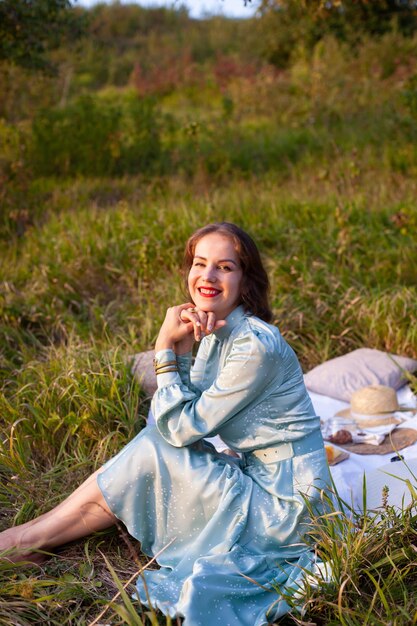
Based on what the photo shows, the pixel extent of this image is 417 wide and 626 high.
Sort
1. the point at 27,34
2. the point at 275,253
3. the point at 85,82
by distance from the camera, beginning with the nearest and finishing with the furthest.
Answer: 1. the point at 275,253
2. the point at 27,34
3. the point at 85,82

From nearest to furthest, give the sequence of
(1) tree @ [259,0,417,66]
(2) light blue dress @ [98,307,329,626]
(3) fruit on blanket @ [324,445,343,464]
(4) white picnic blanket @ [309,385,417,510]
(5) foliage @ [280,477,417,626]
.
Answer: (5) foliage @ [280,477,417,626] < (2) light blue dress @ [98,307,329,626] < (4) white picnic blanket @ [309,385,417,510] < (3) fruit on blanket @ [324,445,343,464] < (1) tree @ [259,0,417,66]

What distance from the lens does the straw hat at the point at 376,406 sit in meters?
3.86

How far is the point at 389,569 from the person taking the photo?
2.52m

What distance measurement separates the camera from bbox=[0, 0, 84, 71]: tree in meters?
6.11

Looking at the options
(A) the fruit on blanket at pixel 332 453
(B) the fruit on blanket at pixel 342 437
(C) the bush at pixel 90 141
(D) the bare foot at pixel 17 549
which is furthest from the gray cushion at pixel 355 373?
(C) the bush at pixel 90 141

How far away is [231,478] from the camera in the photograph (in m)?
2.52

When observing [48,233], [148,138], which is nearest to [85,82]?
[148,138]

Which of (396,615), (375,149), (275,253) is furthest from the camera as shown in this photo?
(375,149)

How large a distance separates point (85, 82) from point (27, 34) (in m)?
8.49

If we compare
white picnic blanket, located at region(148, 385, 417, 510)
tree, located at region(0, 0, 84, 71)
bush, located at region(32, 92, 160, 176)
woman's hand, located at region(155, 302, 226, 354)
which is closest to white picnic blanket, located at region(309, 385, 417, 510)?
white picnic blanket, located at region(148, 385, 417, 510)

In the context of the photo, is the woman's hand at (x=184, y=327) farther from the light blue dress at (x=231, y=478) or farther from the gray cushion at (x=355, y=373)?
the gray cushion at (x=355, y=373)

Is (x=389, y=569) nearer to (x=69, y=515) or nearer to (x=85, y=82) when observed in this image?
(x=69, y=515)

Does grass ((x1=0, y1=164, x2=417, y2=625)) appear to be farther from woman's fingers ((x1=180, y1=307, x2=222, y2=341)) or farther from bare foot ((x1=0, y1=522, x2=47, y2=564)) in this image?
woman's fingers ((x1=180, y1=307, x2=222, y2=341))

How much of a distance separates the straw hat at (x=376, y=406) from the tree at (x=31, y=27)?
4.12 m
